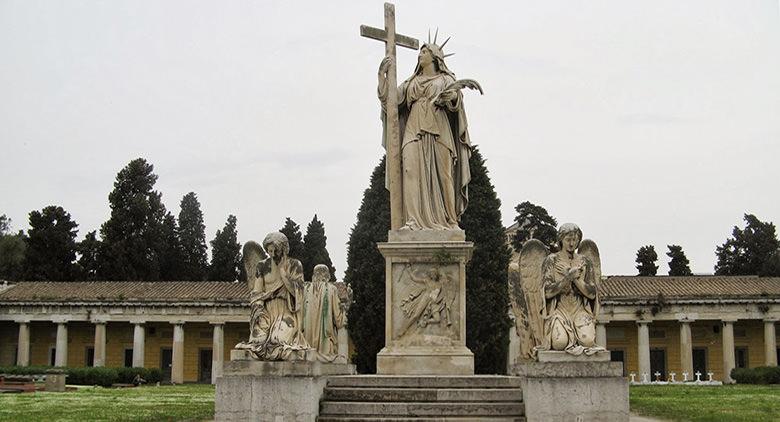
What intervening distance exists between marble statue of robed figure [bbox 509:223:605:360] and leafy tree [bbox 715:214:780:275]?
71.3 metres

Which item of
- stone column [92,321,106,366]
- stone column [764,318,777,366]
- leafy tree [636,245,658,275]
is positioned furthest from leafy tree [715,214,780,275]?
stone column [92,321,106,366]

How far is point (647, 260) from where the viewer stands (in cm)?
7594

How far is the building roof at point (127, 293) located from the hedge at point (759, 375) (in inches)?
1265

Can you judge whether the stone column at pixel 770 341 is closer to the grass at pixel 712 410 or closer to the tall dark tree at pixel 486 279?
the tall dark tree at pixel 486 279

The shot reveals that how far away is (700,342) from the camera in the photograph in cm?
6344

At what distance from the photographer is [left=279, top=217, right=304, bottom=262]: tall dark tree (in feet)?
212

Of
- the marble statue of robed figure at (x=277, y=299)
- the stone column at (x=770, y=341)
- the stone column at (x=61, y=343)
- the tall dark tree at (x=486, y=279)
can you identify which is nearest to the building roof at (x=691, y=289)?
the stone column at (x=770, y=341)

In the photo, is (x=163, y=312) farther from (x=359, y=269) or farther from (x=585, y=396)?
(x=585, y=396)

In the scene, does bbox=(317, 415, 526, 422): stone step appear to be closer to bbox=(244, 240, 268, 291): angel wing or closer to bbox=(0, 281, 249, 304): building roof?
bbox=(244, 240, 268, 291): angel wing

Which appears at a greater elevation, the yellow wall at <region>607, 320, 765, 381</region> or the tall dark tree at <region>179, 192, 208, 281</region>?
the tall dark tree at <region>179, 192, 208, 281</region>

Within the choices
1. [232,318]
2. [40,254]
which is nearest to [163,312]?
[232,318]

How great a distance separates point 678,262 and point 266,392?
71855 mm

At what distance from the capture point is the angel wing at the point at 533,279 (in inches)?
493

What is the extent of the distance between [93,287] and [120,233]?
337 inches
